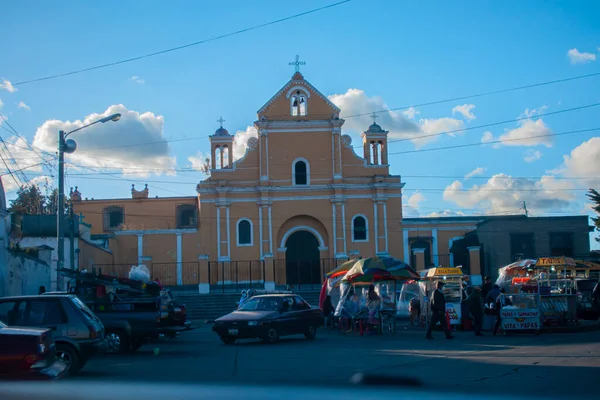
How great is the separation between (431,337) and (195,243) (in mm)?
26463

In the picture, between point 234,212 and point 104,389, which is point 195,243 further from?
point 104,389

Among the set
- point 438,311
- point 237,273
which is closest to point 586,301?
point 438,311

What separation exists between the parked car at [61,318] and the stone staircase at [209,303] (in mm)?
21416

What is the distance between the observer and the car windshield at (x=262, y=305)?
68.8 feet

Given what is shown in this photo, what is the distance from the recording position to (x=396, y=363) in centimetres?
1424

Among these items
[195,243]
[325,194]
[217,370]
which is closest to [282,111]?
[325,194]

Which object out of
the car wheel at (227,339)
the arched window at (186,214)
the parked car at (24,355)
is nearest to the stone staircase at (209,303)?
the car wheel at (227,339)

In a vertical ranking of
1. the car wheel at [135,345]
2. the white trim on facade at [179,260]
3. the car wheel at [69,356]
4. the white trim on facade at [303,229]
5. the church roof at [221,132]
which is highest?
the church roof at [221,132]

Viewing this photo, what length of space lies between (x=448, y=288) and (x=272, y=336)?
7.52 m

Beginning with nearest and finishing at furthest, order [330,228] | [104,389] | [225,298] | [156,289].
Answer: [104,389] < [156,289] < [225,298] < [330,228]

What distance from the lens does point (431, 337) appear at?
20438 millimetres

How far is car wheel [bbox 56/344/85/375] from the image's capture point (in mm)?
12594

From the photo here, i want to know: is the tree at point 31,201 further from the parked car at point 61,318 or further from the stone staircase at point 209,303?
the parked car at point 61,318

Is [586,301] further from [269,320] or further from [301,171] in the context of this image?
[301,171]
